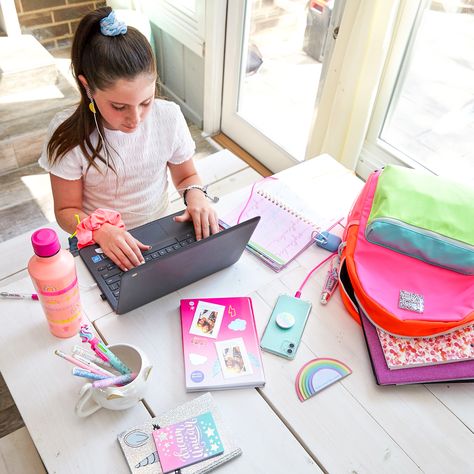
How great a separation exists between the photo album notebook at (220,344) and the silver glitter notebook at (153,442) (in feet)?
0.13

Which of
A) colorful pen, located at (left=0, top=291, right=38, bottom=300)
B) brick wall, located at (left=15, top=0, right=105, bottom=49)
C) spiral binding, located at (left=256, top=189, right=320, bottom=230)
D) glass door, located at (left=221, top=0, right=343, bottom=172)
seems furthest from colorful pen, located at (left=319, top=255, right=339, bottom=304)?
brick wall, located at (left=15, top=0, right=105, bottom=49)

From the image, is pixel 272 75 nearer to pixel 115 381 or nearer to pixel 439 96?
pixel 439 96

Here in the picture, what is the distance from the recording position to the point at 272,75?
2.51m

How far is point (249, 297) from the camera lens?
1.06 m

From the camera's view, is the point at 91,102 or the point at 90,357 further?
the point at 91,102

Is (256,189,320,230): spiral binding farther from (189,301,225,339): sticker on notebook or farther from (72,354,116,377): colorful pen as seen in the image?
(72,354,116,377): colorful pen

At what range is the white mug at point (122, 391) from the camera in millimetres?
809

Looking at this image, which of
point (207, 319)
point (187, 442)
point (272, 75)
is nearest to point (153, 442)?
point (187, 442)

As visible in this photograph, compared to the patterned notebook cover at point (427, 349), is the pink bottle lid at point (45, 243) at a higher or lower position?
higher

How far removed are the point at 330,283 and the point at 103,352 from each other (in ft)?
1.71

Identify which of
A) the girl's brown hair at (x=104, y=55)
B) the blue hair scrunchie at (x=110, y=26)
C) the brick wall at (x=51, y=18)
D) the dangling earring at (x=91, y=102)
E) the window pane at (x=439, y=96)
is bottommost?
the brick wall at (x=51, y=18)

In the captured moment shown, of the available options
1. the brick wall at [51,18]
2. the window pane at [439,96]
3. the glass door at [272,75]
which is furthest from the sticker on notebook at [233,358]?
the brick wall at [51,18]

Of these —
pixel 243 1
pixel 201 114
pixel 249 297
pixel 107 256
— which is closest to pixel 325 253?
pixel 249 297

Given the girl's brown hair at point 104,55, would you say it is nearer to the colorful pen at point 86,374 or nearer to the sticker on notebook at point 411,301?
the colorful pen at point 86,374
